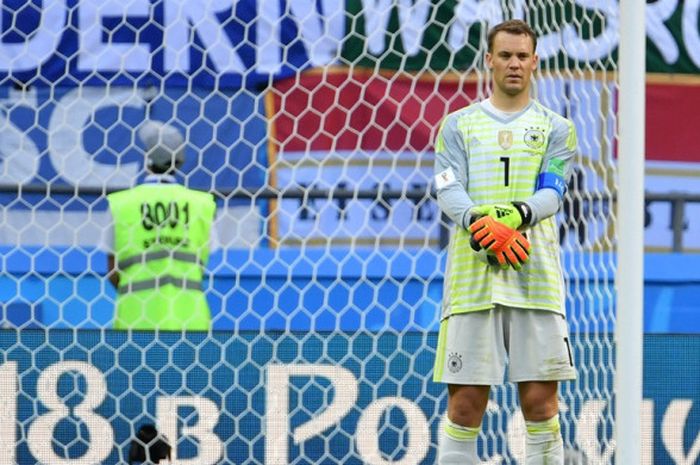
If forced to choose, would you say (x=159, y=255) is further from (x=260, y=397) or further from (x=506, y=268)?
(x=506, y=268)

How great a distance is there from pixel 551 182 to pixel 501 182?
0.40 feet

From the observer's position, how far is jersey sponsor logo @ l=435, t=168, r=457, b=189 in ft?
11.9

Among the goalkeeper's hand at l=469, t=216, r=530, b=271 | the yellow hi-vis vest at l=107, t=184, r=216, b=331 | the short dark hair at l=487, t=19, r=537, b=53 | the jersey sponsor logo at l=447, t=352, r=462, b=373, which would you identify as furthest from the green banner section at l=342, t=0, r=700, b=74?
the jersey sponsor logo at l=447, t=352, r=462, b=373

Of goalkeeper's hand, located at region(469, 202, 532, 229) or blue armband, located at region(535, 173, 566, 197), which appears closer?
goalkeeper's hand, located at region(469, 202, 532, 229)

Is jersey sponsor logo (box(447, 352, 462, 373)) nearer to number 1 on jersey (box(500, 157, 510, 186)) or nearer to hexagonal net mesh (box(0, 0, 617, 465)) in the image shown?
number 1 on jersey (box(500, 157, 510, 186))

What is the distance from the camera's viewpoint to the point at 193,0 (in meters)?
5.98

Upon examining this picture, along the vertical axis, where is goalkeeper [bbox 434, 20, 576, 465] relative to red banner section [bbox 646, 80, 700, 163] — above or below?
below

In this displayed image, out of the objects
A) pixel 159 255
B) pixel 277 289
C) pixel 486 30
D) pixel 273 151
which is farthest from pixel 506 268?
pixel 273 151

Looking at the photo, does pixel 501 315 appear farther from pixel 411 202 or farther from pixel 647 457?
pixel 411 202

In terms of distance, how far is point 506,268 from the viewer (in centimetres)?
357

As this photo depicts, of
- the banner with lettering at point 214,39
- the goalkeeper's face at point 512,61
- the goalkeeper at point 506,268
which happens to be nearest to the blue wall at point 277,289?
the banner with lettering at point 214,39

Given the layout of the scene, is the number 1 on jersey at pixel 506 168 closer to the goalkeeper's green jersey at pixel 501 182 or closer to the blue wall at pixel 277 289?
the goalkeeper's green jersey at pixel 501 182

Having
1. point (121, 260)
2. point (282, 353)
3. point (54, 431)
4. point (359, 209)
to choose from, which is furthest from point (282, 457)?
point (359, 209)

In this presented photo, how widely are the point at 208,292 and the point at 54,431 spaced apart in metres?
1.33
